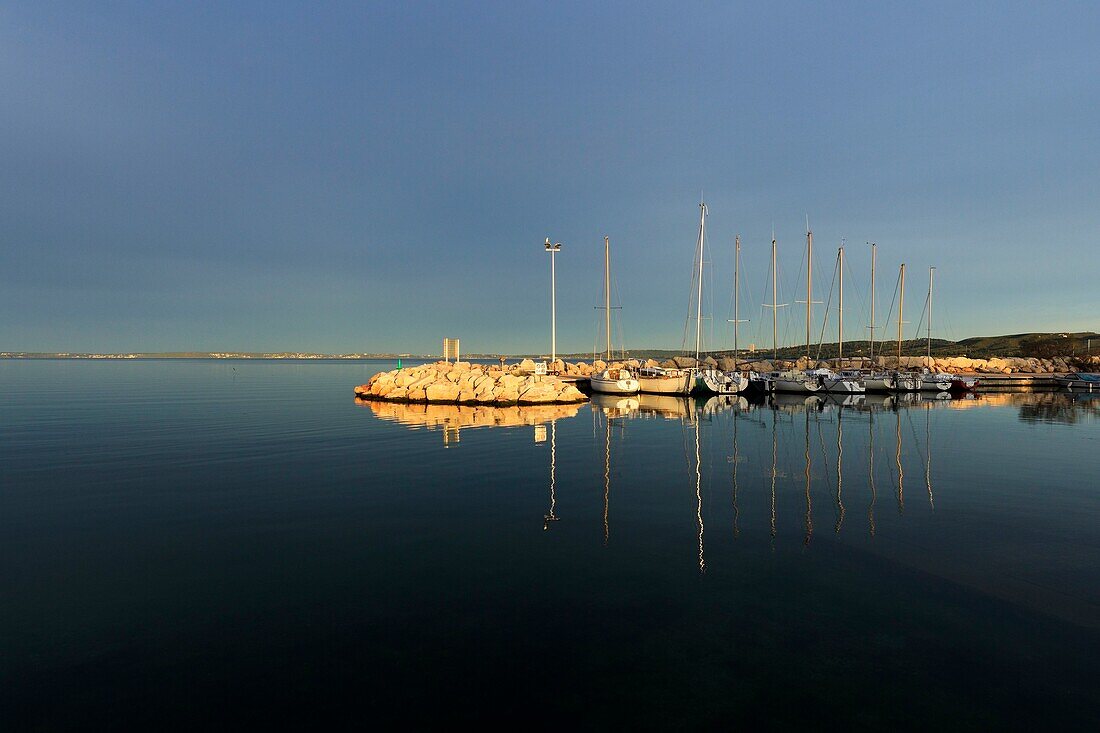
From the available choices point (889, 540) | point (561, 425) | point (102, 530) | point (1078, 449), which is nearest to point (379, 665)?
point (102, 530)

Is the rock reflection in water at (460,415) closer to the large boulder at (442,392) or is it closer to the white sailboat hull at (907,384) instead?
the large boulder at (442,392)

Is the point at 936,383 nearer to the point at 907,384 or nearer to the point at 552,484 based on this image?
the point at 907,384

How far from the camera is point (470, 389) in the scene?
46.9 m

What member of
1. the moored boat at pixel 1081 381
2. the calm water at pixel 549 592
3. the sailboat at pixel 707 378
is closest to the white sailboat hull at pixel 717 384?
the sailboat at pixel 707 378

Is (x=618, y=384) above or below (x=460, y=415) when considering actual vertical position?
above

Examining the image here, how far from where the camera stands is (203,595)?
348 inches

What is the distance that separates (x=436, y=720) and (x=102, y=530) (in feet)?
35.1

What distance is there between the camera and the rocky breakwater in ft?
151

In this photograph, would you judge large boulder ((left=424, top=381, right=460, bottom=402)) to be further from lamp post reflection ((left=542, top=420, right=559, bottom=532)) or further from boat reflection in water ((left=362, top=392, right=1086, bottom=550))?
lamp post reflection ((left=542, top=420, right=559, bottom=532))

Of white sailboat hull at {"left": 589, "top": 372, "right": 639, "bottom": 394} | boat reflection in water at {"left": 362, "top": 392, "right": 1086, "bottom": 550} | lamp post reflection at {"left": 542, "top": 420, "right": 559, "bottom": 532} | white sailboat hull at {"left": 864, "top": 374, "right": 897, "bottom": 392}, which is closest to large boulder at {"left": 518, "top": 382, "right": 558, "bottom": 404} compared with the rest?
boat reflection in water at {"left": 362, "top": 392, "right": 1086, "bottom": 550}

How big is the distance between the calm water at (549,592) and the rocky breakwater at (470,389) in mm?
25221

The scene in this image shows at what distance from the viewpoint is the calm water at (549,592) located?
242 inches

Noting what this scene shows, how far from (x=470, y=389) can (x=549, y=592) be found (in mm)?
38491

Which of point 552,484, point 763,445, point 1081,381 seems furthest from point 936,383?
point 552,484
